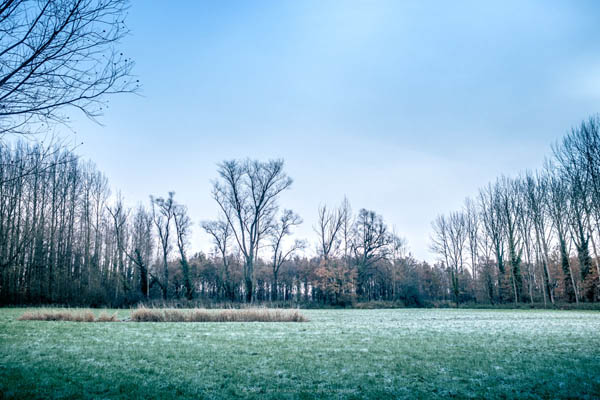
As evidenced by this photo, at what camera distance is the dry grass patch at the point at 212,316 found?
14688mm

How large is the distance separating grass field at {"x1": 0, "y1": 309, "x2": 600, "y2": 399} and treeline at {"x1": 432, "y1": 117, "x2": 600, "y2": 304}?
2594 cm

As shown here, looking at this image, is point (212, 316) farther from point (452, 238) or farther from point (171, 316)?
point (452, 238)

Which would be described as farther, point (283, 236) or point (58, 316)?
point (283, 236)

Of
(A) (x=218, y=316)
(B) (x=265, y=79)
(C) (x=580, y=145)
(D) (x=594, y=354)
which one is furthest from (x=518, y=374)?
(C) (x=580, y=145)

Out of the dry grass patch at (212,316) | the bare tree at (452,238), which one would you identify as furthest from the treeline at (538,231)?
the dry grass patch at (212,316)

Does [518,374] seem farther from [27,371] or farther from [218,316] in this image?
[218,316]

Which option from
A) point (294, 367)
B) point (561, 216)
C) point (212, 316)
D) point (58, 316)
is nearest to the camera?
point (294, 367)

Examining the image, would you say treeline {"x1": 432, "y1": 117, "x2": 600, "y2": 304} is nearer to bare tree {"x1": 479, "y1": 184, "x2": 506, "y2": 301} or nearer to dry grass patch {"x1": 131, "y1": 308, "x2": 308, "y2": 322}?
bare tree {"x1": 479, "y1": 184, "x2": 506, "y2": 301}

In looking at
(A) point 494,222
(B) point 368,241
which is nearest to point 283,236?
(B) point 368,241

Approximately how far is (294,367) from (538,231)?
1575 inches

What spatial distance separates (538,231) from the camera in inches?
1435

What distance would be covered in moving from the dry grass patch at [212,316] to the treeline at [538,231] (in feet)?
85.0

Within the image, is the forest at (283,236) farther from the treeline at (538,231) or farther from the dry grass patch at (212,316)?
the dry grass patch at (212,316)

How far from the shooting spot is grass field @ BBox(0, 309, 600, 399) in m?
4.17
